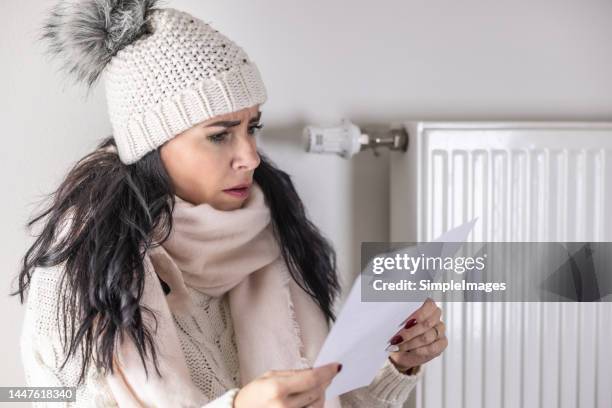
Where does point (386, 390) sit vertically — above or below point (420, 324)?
below

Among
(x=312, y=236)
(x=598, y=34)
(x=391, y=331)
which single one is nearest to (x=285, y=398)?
(x=391, y=331)

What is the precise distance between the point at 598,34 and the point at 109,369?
1191 millimetres

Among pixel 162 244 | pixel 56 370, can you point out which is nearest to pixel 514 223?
pixel 162 244

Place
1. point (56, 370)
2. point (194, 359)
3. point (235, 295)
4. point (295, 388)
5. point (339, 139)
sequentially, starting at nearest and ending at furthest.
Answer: point (295, 388) → point (56, 370) → point (194, 359) → point (235, 295) → point (339, 139)

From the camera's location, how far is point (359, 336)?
0.88 metres

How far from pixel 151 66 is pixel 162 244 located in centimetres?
26

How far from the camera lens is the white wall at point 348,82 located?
54.9 inches

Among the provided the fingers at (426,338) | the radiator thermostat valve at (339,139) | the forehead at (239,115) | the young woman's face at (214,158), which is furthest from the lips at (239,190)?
the fingers at (426,338)

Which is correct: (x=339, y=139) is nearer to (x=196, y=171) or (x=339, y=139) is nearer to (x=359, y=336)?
(x=196, y=171)

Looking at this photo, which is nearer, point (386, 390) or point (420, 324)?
point (420, 324)

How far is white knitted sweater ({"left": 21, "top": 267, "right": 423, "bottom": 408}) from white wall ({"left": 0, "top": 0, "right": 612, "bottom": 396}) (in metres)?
0.33

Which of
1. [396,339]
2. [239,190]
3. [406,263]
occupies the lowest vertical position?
[396,339]

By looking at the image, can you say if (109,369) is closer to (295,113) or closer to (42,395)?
(42,395)

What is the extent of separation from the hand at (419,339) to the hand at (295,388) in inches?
8.3
